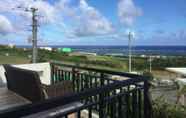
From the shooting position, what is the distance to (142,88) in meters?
2.18

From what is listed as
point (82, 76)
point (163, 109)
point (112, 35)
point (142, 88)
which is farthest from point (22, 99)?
point (112, 35)

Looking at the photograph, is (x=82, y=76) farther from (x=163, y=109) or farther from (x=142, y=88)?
(x=163, y=109)

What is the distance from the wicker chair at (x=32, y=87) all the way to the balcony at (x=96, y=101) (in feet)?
0.20

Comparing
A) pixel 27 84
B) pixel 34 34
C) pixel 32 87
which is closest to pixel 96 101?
pixel 32 87

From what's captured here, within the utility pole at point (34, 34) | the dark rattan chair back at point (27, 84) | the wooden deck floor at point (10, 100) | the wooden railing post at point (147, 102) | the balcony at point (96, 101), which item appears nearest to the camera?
the balcony at point (96, 101)

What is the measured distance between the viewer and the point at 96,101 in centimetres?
161

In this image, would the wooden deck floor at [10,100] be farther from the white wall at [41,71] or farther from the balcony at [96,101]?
the white wall at [41,71]

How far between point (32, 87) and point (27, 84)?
148 millimetres

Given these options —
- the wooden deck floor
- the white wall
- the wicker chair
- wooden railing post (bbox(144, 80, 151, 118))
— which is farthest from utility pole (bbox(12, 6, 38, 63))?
wooden railing post (bbox(144, 80, 151, 118))

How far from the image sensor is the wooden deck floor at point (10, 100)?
316 centimetres

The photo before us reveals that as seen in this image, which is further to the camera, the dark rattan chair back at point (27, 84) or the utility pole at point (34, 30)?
the utility pole at point (34, 30)

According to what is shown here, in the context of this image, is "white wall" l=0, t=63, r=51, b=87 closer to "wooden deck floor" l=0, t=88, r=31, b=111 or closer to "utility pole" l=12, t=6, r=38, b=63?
"wooden deck floor" l=0, t=88, r=31, b=111

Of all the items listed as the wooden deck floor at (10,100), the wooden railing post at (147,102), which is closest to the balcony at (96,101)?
the wooden railing post at (147,102)

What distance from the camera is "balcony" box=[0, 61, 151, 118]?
3.58 ft
